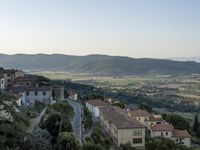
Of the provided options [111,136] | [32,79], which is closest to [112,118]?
[111,136]

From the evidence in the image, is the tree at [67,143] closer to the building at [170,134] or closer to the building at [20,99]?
the building at [20,99]

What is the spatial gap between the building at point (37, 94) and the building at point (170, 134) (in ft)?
47.1

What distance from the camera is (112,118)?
139ft

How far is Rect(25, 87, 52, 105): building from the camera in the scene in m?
47.3

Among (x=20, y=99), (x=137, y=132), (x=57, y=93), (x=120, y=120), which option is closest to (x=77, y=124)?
(x=120, y=120)

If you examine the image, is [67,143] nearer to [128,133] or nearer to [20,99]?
[128,133]

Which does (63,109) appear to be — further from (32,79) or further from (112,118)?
(32,79)

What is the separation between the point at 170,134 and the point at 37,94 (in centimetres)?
1784

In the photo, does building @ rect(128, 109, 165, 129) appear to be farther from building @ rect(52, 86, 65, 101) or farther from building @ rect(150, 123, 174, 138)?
building @ rect(52, 86, 65, 101)

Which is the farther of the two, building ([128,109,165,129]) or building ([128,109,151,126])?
building ([128,109,151,126])

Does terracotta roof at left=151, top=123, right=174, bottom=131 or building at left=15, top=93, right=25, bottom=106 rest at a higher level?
building at left=15, top=93, right=25, bottom=106

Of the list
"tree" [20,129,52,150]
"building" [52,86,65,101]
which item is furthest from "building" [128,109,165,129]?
"tree" [20,129,52,150]

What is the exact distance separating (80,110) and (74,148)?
20.1 meters

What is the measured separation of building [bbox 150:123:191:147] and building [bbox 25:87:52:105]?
1434cm
